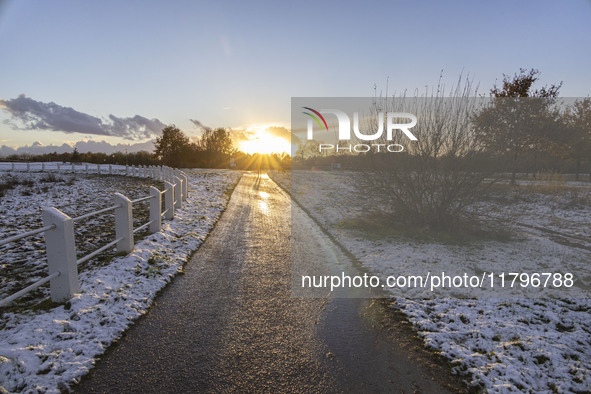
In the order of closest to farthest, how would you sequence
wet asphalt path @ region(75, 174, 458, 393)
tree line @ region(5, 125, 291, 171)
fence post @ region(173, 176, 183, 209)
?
1. wet asphalt path @ region(75, 174, 458, 393)
2. fence post @ region(173, 176, 183, 209)
3. tree line @ region(5, 125, 291, 171)

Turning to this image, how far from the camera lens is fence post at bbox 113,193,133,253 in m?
5.90

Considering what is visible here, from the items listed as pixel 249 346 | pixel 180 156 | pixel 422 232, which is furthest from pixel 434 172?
pixel 180 156

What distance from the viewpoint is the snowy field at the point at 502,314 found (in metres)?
3.11

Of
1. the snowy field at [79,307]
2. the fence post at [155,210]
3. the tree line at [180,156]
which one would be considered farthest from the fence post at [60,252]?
the tree line at [180,156]

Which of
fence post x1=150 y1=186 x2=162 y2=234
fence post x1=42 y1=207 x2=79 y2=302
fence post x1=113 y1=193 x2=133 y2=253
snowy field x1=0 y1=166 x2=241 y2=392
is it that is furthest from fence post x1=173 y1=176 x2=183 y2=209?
fence post x1=42 y1=207 x2=79 y2=302

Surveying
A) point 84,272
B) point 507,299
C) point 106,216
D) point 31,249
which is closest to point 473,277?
point 507,299

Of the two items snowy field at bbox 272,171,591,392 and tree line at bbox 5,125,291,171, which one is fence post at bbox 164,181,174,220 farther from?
tree line at bbox 5,125,291,171

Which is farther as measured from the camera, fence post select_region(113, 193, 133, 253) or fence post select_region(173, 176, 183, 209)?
fence post select_region(173, 176, 183, 209)

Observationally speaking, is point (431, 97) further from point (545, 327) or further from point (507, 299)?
point (545, 327)

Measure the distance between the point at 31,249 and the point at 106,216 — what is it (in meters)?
4.01

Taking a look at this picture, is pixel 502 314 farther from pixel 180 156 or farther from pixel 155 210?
pixel 180 156

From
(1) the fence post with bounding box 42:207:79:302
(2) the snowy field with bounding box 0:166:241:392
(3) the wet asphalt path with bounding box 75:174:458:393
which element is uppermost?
(1) the fence post with bounding box 42:207:79:302

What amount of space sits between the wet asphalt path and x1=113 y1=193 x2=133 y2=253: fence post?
1653 mm

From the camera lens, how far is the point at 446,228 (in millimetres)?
9789
